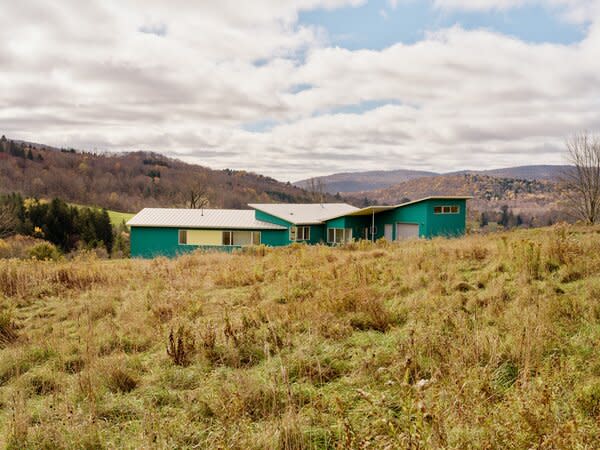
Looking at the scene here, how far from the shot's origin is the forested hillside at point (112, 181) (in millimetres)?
100250

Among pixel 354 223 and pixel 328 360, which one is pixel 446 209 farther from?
pixel 328 360

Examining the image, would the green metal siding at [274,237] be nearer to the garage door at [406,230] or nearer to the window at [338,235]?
the window at [338,235]

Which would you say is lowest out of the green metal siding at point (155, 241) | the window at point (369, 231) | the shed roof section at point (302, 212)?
the green metal siding at point (155, 241)

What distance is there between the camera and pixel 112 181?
112312 millimetres

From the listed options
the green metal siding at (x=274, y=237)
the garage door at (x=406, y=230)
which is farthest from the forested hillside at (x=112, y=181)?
the garage door at (x=406, y=230)

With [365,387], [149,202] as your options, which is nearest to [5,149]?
[149,202]

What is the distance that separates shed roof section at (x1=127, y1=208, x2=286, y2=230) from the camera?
106 feet

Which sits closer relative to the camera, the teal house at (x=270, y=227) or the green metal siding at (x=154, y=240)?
the teal house at (x=270, y=227)

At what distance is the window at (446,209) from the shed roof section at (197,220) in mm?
11711

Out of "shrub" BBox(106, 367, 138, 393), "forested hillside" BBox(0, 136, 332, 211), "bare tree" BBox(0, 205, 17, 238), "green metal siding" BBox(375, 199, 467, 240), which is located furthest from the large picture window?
"forested hillside" BBox(0, 136, 332, 211)

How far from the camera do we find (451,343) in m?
3.78

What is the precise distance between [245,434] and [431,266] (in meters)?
5.48

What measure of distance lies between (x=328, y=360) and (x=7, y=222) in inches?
2360

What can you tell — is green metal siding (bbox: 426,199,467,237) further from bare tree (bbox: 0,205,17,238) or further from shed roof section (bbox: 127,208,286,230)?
bare tree (bbox: 0,205,17,238)
